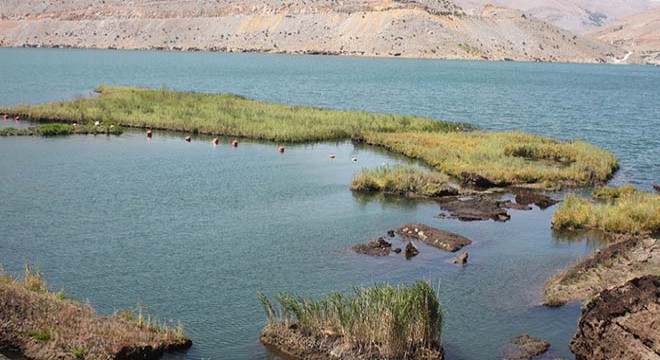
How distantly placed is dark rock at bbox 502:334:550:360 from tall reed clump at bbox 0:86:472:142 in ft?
118

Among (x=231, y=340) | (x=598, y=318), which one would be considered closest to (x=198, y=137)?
(x=231, y=340)

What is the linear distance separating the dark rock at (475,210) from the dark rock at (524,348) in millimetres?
13569

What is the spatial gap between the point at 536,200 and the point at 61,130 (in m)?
33.8

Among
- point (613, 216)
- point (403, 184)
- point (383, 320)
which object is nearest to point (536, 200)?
point (613, 216)

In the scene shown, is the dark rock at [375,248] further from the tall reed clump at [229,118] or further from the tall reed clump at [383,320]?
the tall reed clump at [229,118]

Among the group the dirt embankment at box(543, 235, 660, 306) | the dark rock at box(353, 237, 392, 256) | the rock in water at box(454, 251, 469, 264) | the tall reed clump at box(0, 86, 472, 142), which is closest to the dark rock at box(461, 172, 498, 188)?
the dark rock at box(353, 237, 392, 256)

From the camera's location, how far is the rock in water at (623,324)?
1609 centimetres

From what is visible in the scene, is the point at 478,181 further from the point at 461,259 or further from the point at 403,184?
the point at 461,259

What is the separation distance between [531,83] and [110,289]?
117 m

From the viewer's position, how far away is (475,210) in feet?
113

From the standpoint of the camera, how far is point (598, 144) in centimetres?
5875

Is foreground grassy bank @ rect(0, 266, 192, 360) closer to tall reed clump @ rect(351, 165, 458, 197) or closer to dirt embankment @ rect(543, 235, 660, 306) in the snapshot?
dirt embankment @ rect(543, 235, 660, 306)

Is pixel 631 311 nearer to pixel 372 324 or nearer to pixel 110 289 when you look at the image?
pixel 372 324

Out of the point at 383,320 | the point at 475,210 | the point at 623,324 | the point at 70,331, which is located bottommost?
the point at 70,331
